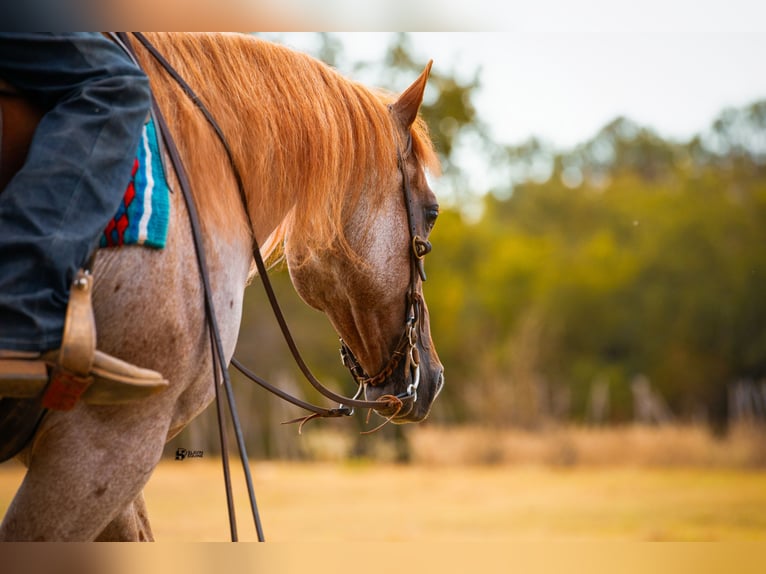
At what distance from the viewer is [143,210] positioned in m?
1.92

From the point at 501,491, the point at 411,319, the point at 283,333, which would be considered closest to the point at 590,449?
the point at 501,491

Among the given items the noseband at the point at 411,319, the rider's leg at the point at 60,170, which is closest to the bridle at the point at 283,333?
the noseband at the point at 411,319

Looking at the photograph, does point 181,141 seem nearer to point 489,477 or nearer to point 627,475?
point 489,477

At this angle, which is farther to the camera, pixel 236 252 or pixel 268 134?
pixel 268 134

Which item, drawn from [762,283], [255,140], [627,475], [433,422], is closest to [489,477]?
[627,475]

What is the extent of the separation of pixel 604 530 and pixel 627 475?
236 inches

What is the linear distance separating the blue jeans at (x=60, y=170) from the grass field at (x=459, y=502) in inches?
291

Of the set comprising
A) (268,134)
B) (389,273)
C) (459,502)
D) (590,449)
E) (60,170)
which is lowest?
(459,502)

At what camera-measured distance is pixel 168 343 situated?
1960mm

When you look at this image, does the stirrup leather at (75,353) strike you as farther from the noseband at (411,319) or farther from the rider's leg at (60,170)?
the noseband at (411,319)

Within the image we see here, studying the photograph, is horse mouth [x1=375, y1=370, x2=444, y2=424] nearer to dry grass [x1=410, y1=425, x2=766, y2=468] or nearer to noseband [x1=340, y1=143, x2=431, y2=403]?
noseband [x1=340, y1=143, x2=431, y2=403]

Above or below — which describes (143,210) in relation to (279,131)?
below

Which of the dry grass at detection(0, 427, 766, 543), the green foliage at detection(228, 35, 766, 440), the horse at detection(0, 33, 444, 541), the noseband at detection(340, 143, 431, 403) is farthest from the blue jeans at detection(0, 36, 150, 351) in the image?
Answer: the green foliage at detection(228, 35, 766, 440)

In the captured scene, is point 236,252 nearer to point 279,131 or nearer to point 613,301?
point 279,131
